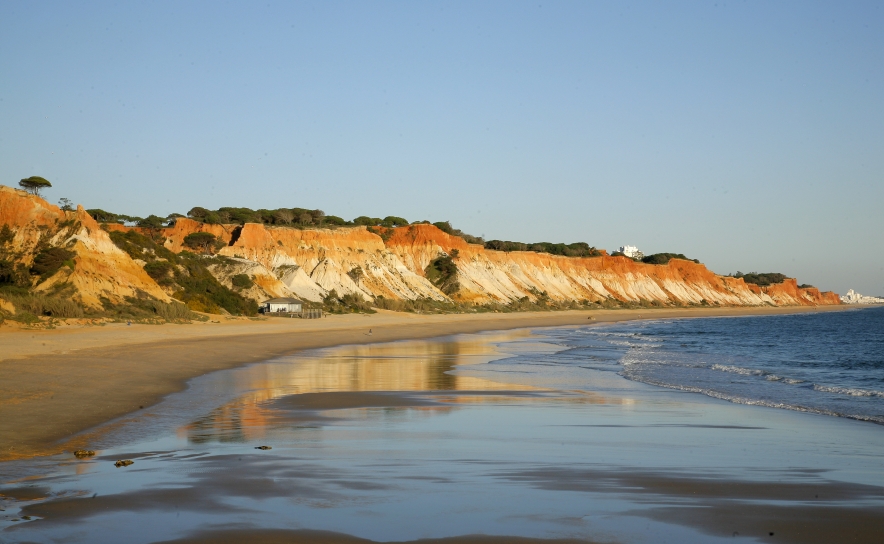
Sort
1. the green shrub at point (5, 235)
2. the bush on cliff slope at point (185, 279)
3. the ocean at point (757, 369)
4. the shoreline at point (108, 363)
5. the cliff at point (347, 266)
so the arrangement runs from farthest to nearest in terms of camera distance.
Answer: the bush on cliff slope at point (185, 279)
the cliff at point (347, 266)
the green shrub at point (5, 235)
the ocean at point (757, 369)
the shoreline at point (108, 363)

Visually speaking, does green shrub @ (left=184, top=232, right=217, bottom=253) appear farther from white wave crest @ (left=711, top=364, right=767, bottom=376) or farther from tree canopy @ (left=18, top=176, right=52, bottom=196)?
white wave crest @ (left=711, top=364, right=767, bottom=376)

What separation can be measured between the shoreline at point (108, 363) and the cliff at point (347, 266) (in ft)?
22.1

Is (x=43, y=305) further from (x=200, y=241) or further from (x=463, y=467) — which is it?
(x=200, y=241)

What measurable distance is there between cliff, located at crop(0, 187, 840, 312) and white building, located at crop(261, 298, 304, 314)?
4.60ft

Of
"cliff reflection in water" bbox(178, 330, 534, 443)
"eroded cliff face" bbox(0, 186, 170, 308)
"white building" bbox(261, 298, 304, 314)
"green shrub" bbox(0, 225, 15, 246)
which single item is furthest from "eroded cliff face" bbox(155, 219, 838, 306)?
"cliff reflection in water" bbox(178, 330, 534, 443)

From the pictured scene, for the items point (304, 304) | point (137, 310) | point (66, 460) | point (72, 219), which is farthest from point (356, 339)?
point (66, 460)

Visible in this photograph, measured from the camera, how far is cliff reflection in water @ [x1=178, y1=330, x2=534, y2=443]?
11000mm

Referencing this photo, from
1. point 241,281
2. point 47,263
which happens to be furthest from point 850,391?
point 241,281

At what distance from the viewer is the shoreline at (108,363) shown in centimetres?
1030

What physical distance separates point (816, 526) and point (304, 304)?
159ft

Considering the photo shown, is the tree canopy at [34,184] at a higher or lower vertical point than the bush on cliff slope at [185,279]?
higher

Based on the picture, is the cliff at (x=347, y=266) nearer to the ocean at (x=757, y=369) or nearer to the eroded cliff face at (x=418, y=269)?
the eroded cliff face at (x=418, y=269)

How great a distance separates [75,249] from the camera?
35.1 metres

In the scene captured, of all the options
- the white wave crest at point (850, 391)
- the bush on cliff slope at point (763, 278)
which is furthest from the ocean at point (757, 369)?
the bush on cliff slope at point (763, 278)
